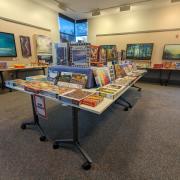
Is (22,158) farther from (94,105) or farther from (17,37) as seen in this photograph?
(17,37)

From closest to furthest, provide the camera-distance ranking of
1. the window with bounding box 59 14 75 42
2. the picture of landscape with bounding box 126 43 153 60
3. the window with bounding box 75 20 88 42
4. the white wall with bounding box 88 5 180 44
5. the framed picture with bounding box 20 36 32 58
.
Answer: the framed picture with bounding box 20 36 32 58
the white wall with bounding box 88 5 180 44
the picture of landscape with bounding box 126 43 153 60
the window with bounding box 59 14 75 42
the window with bounding box 75 20 88 42

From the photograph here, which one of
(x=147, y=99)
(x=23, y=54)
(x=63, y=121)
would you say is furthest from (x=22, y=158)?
(x=23, y=54)

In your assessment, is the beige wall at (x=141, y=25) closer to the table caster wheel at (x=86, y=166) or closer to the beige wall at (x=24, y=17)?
the beige wall at (x=24, y=17)

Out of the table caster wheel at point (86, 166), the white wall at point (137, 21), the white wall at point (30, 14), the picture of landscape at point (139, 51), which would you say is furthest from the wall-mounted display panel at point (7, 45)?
the picture of landscape at point (139, 51)

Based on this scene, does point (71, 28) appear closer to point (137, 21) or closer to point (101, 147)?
point (137, 21)

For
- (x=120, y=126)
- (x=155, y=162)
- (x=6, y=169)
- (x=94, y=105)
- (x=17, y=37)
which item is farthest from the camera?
(x=17, y=37)

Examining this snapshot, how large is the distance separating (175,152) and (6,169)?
199cm

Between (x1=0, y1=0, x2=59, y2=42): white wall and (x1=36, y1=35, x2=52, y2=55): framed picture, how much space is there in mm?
485

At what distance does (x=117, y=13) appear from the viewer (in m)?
6.39

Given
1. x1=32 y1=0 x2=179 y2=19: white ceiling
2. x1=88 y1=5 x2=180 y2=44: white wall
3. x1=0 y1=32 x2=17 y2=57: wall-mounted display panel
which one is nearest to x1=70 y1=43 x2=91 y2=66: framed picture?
x1=0 y1=32 x2=17 y2=57: wall-mounted display panel

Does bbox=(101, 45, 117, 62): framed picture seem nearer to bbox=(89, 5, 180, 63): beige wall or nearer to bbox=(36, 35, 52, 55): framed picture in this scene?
bbox=(36, 35, 52, 55): framed picture

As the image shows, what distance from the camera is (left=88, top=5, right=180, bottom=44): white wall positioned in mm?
5484

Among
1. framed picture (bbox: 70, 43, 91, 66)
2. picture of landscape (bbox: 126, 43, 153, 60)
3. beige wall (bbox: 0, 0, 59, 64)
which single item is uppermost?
beige wall (bbox: 0, 0, 59, 64)

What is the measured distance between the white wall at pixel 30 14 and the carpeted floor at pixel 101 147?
3547 millimetres
